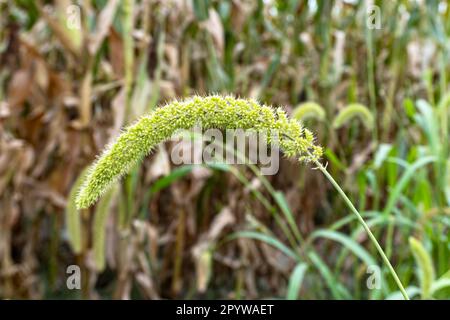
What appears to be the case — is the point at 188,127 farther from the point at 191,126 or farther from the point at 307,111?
the point at 307,111

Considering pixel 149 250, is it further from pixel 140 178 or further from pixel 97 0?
pixel 97 0

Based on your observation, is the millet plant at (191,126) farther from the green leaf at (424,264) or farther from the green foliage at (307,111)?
the green foliage at (307,111)

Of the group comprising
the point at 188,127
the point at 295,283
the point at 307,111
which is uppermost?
the point at 307,111

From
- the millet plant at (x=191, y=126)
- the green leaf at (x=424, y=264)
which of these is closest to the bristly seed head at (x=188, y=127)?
the millet plant at (x=191, y=126)

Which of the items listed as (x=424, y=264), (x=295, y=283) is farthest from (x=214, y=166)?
(x=424, y=264)

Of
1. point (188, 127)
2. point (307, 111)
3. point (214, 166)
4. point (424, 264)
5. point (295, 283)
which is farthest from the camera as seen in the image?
point (214, 166)

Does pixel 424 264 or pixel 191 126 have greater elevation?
pixel 191 126

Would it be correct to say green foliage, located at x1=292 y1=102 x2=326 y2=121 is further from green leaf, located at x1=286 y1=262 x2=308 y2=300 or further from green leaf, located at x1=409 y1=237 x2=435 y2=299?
green leaf, located at x1=409 y1=237 x2=435 y2=299
